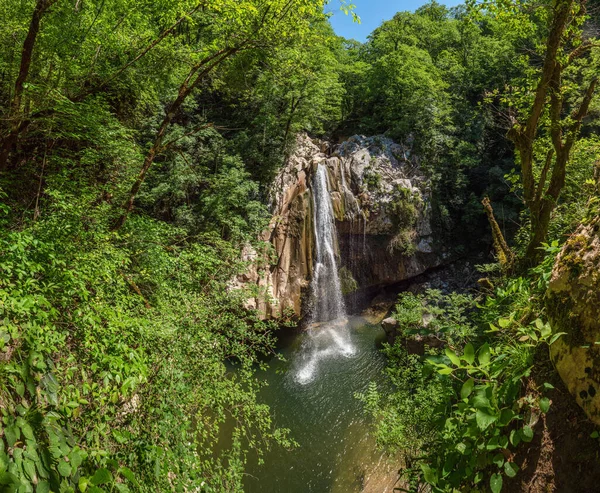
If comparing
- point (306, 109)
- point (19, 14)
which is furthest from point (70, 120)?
point (306, 109)

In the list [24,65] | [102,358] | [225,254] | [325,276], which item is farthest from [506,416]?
[325,276]

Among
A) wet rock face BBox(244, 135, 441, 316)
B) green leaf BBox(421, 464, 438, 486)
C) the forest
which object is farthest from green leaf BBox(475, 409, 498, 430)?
wet rock face BBox(244, 135, 441, 316)

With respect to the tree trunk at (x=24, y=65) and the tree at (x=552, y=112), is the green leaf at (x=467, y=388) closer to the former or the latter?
the tree at (x=552, y=112)

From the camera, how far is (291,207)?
14414 mm

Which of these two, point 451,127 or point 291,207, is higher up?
point 451,127

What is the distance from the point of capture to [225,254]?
765cm

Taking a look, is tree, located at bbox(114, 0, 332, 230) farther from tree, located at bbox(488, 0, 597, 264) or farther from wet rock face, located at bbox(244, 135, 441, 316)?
wet rock face, located at bbox(244, 135, 441, 316)

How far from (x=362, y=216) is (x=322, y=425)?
9062 mm

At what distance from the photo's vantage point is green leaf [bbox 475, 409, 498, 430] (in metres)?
1.67

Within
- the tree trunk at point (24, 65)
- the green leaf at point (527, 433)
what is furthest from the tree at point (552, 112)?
the tree trunk at point (24, 65)

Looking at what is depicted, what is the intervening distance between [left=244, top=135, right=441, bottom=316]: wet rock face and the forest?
0.23 m

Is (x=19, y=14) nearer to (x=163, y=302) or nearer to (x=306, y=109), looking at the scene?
(x=163, y=302)

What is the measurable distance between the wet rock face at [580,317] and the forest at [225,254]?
0.5 inches

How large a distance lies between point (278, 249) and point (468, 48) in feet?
62.0
